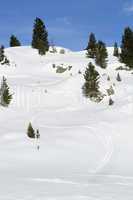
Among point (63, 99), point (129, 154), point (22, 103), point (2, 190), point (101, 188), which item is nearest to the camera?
point (2, 190)

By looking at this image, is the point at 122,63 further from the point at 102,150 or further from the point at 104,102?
the point at 102,150

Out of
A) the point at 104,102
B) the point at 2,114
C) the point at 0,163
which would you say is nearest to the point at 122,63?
the point at 104,102

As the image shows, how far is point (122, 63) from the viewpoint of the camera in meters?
60.5

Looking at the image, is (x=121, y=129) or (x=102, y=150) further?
(x=121, y=129)

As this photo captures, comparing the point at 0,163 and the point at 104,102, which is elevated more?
the point at 104,102

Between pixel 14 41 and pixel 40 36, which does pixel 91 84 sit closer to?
pixel 40 36

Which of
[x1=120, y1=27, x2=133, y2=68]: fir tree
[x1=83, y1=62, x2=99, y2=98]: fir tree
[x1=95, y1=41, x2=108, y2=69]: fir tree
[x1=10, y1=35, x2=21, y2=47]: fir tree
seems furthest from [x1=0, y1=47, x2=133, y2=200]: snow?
[x1=10, y1=35, x2=21, y2=47]: fir tree

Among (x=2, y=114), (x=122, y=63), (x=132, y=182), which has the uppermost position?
(x=122, y=63)

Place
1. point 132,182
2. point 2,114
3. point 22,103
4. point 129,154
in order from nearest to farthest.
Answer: point 132,182, point 129,154, point 2,114, point 22,103

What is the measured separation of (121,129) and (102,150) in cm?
547

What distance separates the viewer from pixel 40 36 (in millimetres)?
71688

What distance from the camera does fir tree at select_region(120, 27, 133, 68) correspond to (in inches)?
2350

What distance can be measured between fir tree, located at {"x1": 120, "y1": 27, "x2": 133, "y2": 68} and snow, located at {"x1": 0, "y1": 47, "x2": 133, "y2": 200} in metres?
2.01

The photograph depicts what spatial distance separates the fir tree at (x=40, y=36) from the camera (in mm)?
68475
